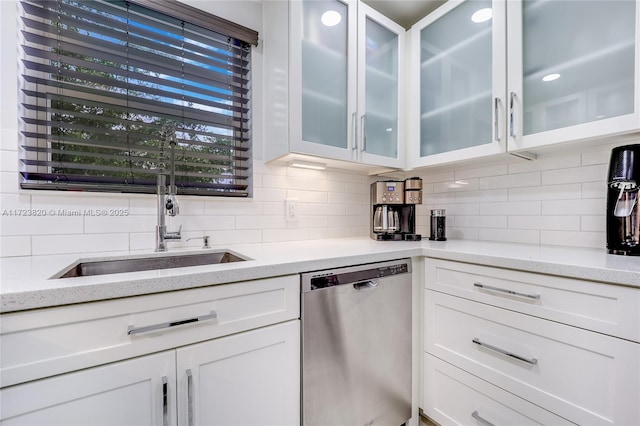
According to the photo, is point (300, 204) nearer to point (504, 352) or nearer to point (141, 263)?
A: point (141, 263)

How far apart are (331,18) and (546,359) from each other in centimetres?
172

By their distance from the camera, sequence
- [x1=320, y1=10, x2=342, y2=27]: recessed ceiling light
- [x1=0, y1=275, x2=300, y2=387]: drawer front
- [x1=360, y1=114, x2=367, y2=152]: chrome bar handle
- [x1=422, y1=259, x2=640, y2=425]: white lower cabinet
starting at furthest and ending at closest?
[x1=360, y1=114, x2=367, y2=152]: chrome bar handle, [x1=320, y1=10, x2=342, y2=27]: recessed ceiling light, [x1=422, y1=259, x2=640, y2=425]: white lower cabinet, [x1=0, y1=275, x2=300, y2=387]: drawer front

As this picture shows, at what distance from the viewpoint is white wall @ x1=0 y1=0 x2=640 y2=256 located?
1.05 metres

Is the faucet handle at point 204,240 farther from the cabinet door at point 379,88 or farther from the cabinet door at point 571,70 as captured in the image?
the cabinet door at point 571,70

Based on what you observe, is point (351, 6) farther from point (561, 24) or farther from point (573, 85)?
point (573, 85)

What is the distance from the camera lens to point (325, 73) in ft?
4.70

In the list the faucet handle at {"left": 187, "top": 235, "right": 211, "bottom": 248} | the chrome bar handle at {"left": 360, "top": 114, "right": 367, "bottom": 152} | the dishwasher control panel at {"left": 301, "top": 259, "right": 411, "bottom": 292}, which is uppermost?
the chrome bar handle at {"left": 360, "top": 114, "right": 367, "bottom": 152}

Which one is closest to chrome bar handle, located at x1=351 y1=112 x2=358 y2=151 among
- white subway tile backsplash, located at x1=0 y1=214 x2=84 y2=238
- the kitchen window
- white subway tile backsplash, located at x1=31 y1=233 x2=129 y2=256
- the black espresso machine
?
the black espresso machine

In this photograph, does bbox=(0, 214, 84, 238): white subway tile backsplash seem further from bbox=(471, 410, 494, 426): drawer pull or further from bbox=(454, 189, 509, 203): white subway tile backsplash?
bbox=(454, 189, 509, 203): white subway tile backsplash

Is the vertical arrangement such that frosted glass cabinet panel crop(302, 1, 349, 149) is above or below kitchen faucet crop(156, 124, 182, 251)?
above

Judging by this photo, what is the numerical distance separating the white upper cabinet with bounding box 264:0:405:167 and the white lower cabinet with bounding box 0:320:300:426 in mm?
855

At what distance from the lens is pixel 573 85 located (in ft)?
3.91

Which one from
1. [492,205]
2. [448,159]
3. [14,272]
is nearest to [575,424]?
[492,205]

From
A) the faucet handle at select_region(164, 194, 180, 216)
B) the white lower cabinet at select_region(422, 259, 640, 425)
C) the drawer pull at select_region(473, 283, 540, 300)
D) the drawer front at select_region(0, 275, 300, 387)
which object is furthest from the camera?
the faucet handle at select_region(164, 194, 180, 216)
